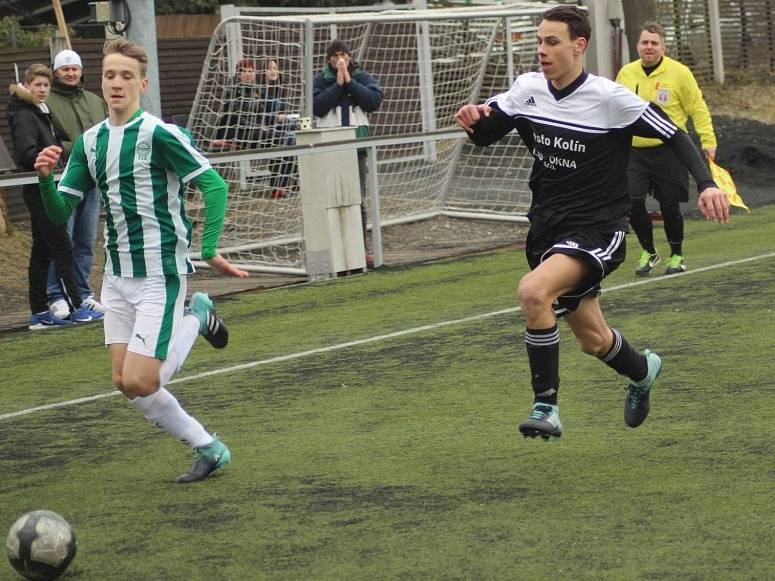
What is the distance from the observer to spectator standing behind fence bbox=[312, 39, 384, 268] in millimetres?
14156

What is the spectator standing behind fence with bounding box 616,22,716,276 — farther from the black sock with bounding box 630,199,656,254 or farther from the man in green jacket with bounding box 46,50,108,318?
the man in green jacket with bounding box 46,50,108,318

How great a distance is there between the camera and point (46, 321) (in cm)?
1138

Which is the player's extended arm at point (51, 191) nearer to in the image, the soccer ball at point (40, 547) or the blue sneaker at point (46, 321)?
the soccer ball at point (40, 547)

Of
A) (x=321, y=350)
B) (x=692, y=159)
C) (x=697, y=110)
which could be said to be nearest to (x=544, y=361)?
(x=692, y=159)

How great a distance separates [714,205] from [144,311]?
8.14 ft

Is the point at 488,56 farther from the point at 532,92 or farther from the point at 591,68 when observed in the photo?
the point at 532,92

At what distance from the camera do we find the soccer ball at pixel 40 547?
4.87 meters

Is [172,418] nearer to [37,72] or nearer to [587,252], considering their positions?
[587,252]

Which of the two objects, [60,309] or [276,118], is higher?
[276,118]

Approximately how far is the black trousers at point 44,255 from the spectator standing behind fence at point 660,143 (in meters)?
4.54

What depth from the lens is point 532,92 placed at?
6633mm

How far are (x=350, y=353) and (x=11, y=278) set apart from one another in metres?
5.67

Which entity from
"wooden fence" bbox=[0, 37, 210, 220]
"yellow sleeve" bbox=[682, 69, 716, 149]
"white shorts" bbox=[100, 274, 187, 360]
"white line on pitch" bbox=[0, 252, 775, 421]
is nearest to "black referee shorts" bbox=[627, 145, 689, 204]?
"yellow sleeve" bbox=[682, 69, 716, 149]

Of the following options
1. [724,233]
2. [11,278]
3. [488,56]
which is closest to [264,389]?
[11,278]
